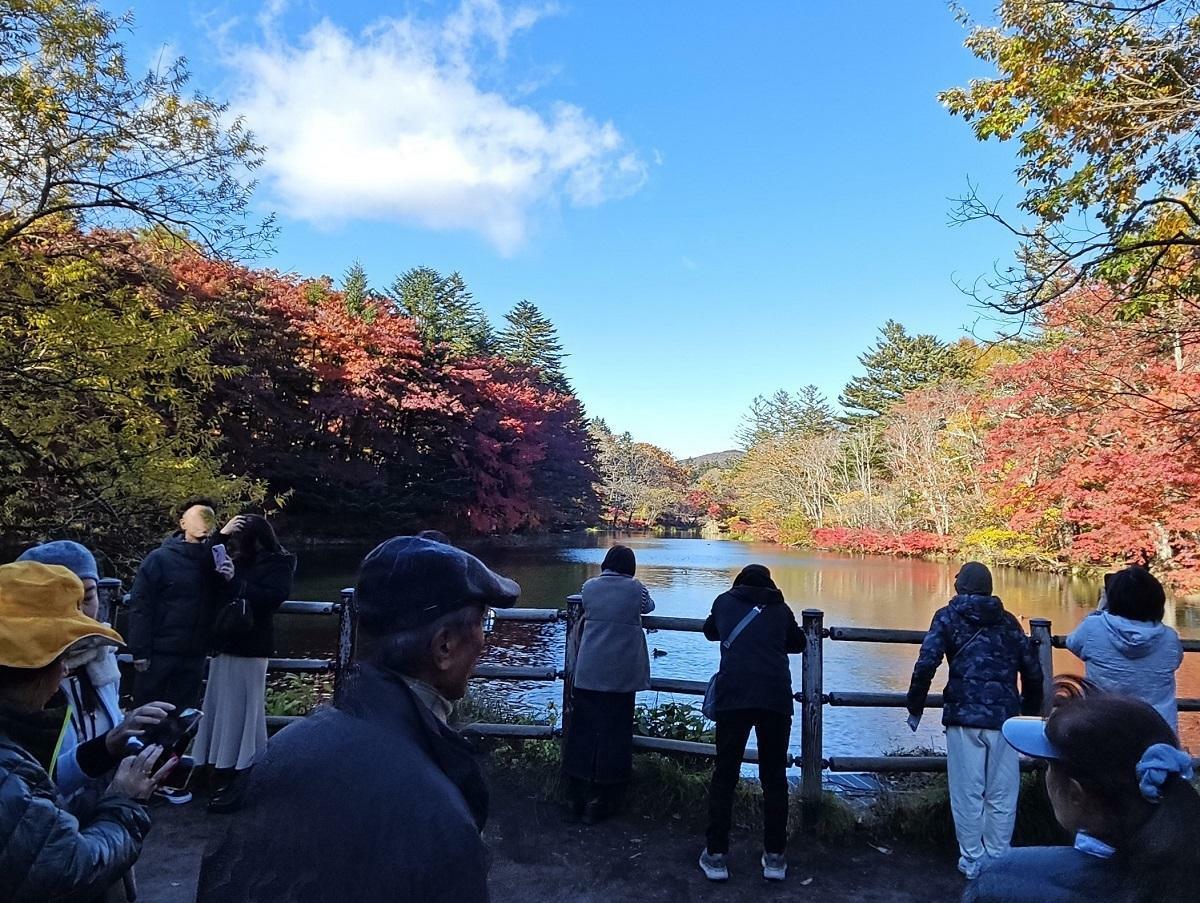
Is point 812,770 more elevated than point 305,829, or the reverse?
point 305,829

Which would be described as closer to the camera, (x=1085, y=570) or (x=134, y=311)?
(x=134, y=311)

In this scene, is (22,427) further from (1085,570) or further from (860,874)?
(1085,570)

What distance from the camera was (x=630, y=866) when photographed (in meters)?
3.56

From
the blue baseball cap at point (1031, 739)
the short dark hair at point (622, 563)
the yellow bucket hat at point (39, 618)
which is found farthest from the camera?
the short dark hair at point (622, 563)

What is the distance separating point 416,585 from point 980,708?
3.32 m

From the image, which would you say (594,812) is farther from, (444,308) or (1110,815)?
(444,308)

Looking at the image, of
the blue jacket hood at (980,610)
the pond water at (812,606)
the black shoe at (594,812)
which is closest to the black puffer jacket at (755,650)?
the blue jacket hood at (980,610)

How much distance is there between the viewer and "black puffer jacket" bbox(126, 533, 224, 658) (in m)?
3.81

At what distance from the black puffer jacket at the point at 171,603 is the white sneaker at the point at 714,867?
9.14 ft

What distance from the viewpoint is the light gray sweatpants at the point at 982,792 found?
3.52m

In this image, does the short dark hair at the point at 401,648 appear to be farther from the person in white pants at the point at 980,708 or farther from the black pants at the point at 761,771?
the person in white pants at the point at 980,708

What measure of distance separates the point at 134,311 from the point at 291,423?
1460 centimetres

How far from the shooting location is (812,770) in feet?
13.2

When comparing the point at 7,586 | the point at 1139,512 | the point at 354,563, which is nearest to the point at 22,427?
the point at 7,586
